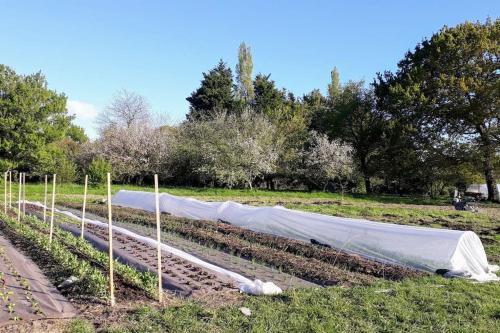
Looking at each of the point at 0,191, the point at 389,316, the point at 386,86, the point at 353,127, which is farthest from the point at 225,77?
the point at 389,316

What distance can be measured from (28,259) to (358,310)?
4880 millimetres

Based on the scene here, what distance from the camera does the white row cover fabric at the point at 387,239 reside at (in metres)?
6.53

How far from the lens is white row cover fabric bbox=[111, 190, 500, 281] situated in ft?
21.4

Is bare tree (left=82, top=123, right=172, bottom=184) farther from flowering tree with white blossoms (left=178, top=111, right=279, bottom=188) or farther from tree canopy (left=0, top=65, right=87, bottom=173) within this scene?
tree canopy (left=0, top=65, right=87, bottom=173)

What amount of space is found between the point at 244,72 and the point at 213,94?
6.07 meters

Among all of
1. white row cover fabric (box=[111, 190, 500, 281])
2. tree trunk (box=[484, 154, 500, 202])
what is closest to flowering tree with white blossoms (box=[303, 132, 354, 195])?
tree trunk (box=[484, 154, 500, 202])

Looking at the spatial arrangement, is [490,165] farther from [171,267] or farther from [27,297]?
[27,297]

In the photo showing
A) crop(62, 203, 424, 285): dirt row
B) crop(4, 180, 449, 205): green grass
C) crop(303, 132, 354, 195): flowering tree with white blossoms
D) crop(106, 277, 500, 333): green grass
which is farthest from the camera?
crop(303, 132, 354, 195): flowering tree with white blossoms

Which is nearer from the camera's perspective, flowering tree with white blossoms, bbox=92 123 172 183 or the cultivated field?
the cultivated field

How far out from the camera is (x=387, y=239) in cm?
743

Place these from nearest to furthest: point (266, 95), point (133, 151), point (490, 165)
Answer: point (490, 165)
point (133, 151)
point (266, 95)

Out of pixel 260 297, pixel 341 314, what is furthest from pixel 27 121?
pixel 341 314

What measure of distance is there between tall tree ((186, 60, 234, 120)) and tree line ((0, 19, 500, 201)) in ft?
0.34

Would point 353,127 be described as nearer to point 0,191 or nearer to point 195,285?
point 0,191
